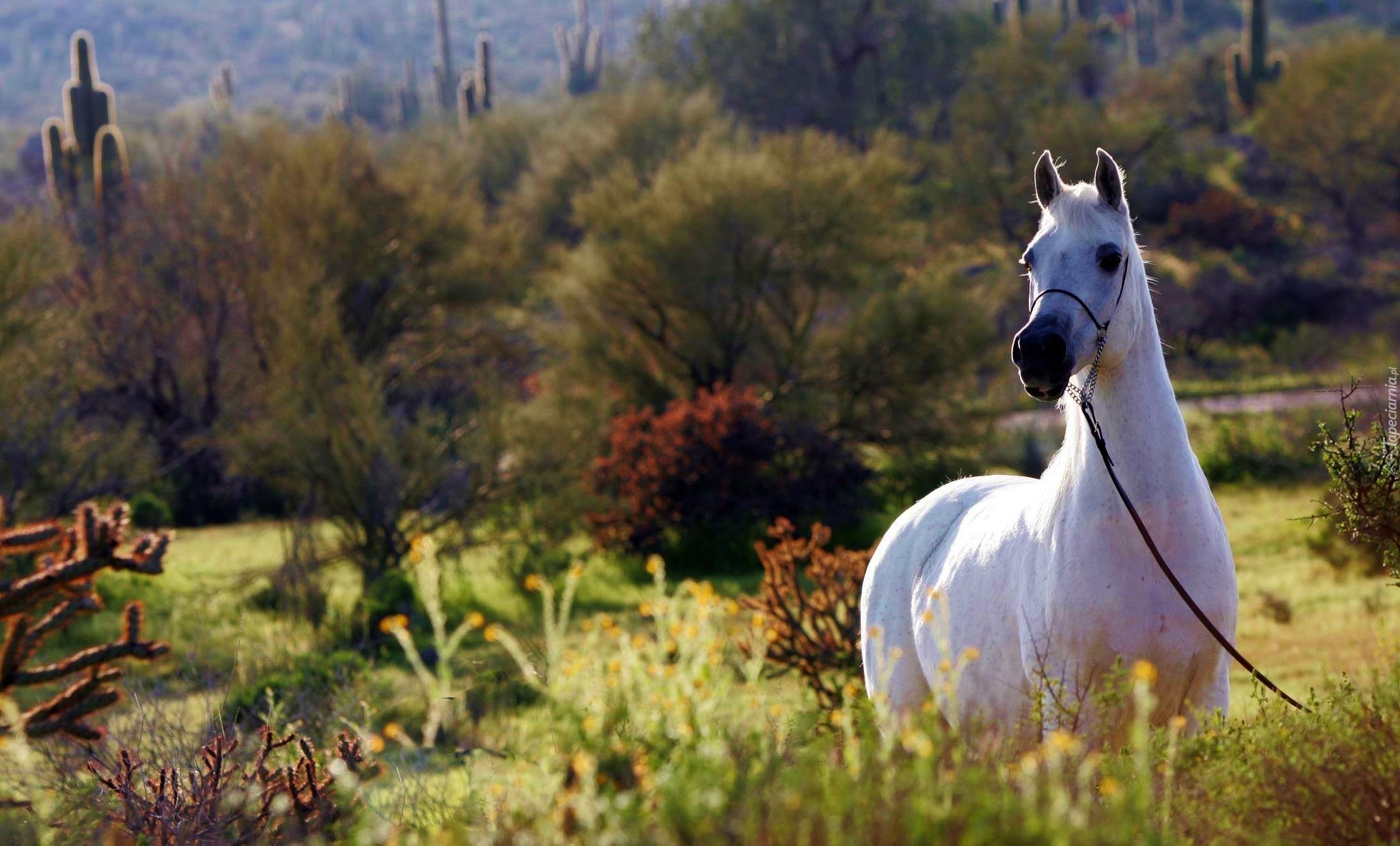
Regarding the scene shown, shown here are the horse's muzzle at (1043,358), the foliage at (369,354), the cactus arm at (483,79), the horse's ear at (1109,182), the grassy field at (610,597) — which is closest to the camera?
the horse's muzzle at (1043,358)

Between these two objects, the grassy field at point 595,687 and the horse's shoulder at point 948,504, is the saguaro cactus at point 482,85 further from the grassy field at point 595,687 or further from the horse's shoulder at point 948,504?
the horse's shoulder at point 948,504

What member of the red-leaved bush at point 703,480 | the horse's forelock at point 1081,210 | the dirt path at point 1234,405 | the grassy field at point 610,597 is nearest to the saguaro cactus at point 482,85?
the dirt path at point 1234,405

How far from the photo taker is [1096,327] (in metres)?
3.98

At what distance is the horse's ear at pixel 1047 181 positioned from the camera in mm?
4336

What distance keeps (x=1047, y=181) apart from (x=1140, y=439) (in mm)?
916

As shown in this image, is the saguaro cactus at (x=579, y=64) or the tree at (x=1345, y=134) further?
the saguaro cactus at (x=579, y=64)

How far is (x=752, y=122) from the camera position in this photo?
4959 centimetres

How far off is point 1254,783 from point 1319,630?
8.74 metres

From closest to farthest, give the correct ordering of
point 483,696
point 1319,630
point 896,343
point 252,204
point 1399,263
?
1. point 483,696
2. point 1319,630
3. point 896,343
4. point 252,204
5. point 1399,263

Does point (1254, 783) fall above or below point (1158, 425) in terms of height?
below

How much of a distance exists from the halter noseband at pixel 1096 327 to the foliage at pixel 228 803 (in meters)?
2.42

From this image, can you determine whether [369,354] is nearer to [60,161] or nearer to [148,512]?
[148,512]

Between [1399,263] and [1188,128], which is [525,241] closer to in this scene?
[1399,263]

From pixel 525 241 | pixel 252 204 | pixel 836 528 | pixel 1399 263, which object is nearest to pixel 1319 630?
pixel 836 528
